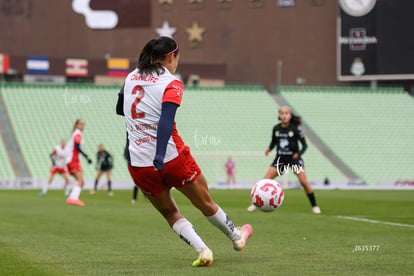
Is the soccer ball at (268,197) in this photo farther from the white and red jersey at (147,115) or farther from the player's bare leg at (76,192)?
the player's bare leg at (76,192)

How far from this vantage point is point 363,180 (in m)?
40.4

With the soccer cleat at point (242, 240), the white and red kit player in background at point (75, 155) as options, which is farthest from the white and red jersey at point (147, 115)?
the white and red kit player in background at point (75, 155)

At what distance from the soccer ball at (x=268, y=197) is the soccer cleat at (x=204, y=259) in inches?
84.9

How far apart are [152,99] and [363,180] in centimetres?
3327

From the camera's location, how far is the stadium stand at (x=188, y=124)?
40.5 metres

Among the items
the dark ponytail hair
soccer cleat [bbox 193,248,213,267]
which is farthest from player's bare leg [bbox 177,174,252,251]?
the dark ponytail hair

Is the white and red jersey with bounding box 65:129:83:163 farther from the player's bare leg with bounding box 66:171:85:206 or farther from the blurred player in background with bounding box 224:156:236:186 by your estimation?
the blurred player in background with bounding box 224:156:236:186

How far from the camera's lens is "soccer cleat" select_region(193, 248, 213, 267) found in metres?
8.52

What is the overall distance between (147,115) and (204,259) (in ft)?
5.16

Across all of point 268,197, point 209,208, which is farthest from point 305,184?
point 209,208

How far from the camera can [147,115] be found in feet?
27.1

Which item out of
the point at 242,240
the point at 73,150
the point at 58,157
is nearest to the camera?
the point at 242,240

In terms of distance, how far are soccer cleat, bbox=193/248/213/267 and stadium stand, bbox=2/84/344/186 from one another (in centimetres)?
2992

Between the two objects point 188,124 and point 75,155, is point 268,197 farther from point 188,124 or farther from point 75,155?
point 188,124
